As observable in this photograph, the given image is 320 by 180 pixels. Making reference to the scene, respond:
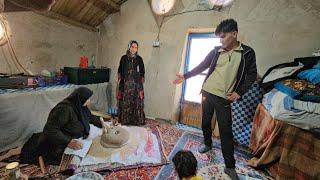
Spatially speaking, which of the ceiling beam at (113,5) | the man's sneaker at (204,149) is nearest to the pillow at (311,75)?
the man's sneaker at (204,149)

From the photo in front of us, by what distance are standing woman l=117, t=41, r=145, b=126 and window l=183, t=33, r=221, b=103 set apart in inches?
35.7

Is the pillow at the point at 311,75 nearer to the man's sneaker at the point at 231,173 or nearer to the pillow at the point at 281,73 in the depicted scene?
the pillow at the point at 281,73

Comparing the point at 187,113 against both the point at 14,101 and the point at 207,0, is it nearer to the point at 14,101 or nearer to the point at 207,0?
the point at 207,0

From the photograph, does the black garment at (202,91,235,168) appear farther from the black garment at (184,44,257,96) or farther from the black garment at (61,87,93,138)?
the black garment at (61,87,93,138)

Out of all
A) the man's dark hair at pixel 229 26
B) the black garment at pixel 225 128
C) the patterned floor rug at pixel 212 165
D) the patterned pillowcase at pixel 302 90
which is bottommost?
the patterned floor rug at pixel 212 165

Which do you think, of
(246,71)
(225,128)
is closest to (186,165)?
(225,128)

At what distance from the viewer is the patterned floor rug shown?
7.00ft

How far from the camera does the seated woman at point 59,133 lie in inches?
78.9

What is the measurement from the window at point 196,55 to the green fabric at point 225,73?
57.7 inches

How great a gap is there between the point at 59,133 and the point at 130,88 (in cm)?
158

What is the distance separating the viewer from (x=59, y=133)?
1.99 meters

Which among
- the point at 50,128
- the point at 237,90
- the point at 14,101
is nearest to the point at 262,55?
the point at 237,90

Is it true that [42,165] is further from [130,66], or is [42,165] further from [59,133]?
[130,66]

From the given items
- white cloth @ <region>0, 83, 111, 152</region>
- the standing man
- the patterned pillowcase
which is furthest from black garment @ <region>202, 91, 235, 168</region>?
white cloth @ <region>0, 83, 111, 152</region>
